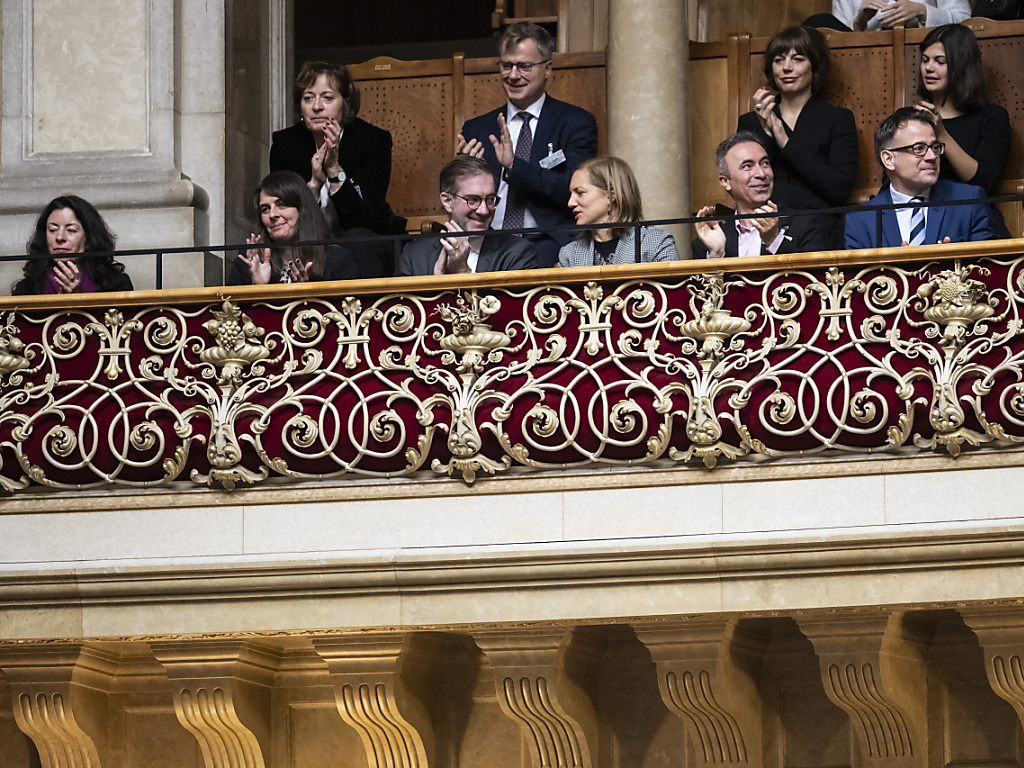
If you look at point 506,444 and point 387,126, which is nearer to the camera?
point 506,444

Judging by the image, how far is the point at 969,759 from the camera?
579cm

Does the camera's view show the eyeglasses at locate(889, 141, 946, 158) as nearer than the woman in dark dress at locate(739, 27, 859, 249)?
Yes

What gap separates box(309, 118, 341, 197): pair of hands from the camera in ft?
19.1

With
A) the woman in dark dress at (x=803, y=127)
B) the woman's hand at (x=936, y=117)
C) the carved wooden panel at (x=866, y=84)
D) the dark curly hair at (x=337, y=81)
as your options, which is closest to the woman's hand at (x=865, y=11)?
the carved wooden panel at (x=866, y=84)

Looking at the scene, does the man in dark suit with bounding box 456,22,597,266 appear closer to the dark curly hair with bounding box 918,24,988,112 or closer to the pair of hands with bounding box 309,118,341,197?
the pair of hands with bounding box 309,118,341,197

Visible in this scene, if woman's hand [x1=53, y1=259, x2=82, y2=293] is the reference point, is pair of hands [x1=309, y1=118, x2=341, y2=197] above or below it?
above

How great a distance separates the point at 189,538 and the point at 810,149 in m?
2.29

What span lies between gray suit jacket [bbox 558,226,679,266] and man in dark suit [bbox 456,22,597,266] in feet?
0.78

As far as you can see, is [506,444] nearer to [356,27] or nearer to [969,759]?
[969,759]

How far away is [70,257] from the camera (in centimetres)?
560

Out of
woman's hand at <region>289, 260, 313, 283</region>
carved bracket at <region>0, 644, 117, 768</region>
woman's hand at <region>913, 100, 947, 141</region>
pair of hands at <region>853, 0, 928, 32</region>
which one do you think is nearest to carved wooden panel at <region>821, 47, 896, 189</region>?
pair of hands at <region>853, 0, 928, 32</region>

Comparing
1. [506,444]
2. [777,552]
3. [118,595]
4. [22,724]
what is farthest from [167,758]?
[777,552]

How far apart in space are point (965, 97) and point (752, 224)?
0.97 m

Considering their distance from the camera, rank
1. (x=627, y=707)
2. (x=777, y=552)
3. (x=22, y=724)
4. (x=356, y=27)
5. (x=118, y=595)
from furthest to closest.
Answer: (x=356, y=27)
(x=627, y=707)
(x=22, y=724)
(x=118, y=595)
(x=777, y=552)
